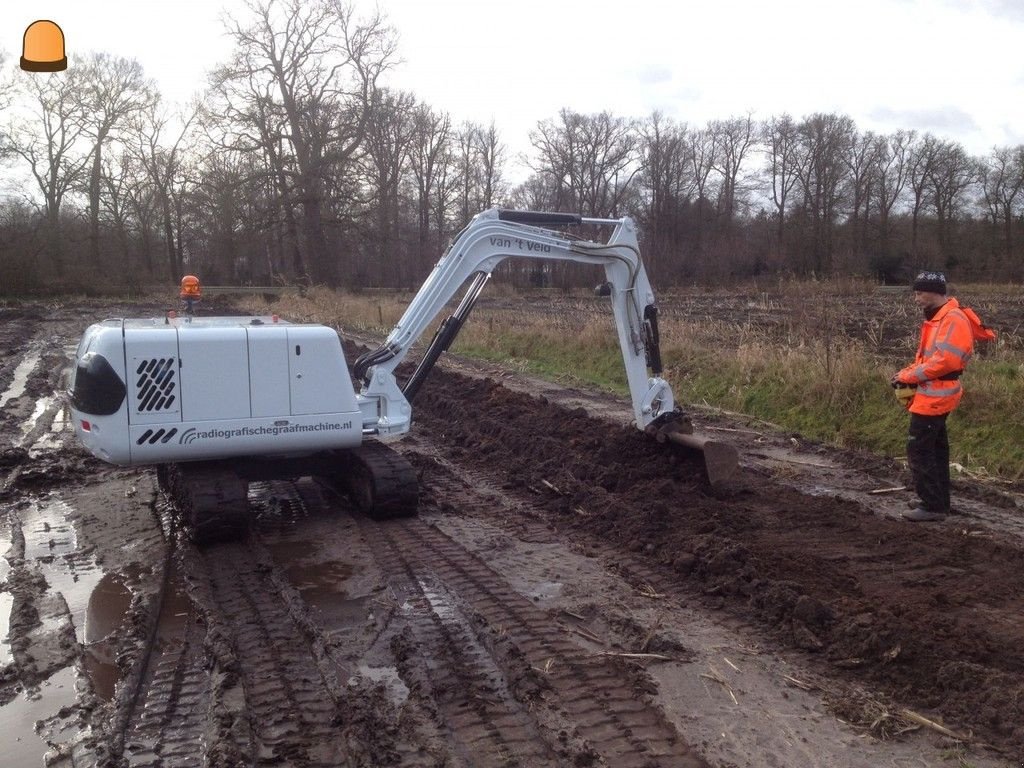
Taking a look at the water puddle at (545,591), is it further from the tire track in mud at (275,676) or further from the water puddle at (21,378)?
the water puddle at (21,378)

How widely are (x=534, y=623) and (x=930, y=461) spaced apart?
378 cm

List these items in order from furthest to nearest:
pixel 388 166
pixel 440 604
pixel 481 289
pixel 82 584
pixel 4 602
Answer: pixel 388 166, pixel 481 289, pixel 82 584, pixel 4 602, pixel 440 604

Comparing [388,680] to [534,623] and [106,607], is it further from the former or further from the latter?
[106,607]

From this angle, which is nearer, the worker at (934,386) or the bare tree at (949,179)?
the worker at (934,386)

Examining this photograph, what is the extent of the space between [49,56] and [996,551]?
6590 mm

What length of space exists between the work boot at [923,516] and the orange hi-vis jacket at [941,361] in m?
0.80

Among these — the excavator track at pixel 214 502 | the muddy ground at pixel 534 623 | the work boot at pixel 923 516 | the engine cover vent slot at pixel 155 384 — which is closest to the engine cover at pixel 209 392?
the engine cover vent slot at pixel 155 384

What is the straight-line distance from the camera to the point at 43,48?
14.0 ft

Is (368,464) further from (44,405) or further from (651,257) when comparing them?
Result: (651,257)

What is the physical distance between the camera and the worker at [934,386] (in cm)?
670

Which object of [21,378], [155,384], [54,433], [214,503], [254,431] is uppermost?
[155,384]

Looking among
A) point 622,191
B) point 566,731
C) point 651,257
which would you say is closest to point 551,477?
point 566,731

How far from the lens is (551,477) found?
8461 millimetres

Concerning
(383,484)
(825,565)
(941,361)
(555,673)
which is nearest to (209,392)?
(383,484)
